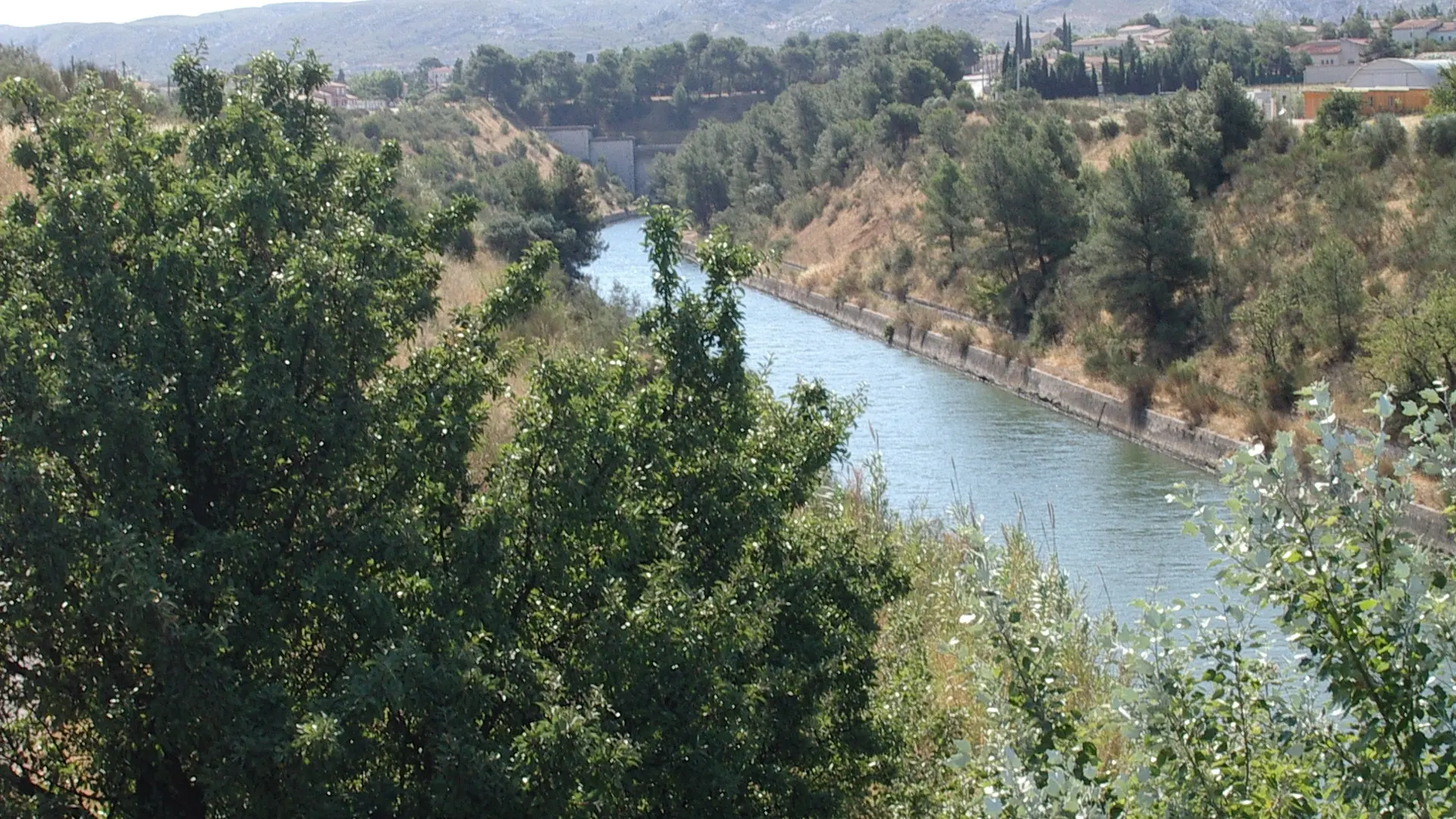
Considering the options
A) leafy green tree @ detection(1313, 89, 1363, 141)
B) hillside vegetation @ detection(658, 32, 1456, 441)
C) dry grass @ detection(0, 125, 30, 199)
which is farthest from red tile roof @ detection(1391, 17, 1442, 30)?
dry grass @ detection(0, 125, 30, 199)

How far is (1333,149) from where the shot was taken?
30969 millimetres

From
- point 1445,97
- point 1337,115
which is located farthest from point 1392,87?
point 1337,115

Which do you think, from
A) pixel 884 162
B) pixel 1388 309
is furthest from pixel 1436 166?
pixel 884 162

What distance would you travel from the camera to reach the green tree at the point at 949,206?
3531 cm

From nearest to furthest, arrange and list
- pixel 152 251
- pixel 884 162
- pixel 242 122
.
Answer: pixel 152 251 → pixel 242 122 → pixel 884 162

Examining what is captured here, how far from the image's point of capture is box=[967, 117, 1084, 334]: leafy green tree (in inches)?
1266

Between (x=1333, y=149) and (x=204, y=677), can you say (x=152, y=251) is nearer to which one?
(x=204, y=677)

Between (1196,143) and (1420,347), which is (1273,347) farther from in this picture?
(1196,143)

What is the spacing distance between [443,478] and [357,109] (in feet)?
203

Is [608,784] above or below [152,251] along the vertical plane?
below

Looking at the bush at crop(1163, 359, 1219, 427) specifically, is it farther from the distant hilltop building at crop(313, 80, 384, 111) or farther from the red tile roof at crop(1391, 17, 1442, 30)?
the red tile roof at crop(1391, 17, 1442, 30)

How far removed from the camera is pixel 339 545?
14.8ft

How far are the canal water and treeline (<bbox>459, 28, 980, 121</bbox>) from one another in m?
56.8

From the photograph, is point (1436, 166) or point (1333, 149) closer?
point (1436, 166)
